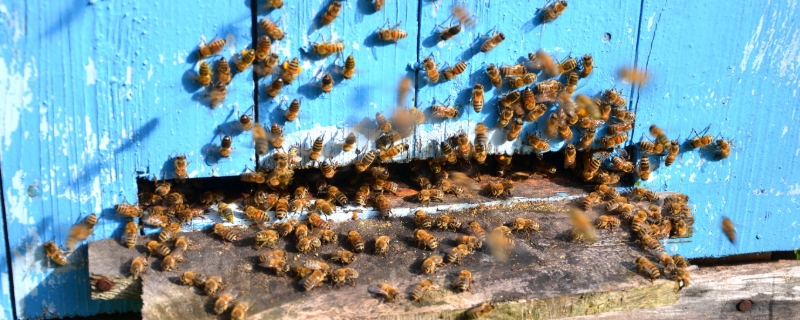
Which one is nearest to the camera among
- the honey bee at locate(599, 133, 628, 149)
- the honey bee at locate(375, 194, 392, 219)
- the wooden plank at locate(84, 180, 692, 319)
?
the wooden plank at locate(84, 180, 692, 319)

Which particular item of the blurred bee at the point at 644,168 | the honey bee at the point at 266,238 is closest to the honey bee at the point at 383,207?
the honey bee at the point at 266,238

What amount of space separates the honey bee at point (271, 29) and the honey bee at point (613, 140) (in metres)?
1.78

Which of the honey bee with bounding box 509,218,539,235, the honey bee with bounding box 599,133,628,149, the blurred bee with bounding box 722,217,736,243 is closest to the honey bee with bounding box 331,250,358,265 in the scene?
the honey bee with bounding box 509,218,539,235

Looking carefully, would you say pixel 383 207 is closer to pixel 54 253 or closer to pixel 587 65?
pixel 587 65

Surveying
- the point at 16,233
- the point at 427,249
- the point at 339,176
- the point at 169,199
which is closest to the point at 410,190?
the point at 339,176

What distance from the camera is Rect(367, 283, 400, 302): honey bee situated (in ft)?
9.48

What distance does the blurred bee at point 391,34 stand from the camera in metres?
3.22

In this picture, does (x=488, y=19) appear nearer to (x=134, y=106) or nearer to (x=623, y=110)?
(x=623, y=110)

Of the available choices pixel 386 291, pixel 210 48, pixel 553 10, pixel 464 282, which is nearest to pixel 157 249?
pixel 210 48

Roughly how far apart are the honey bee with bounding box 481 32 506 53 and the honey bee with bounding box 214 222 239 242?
1.41 m

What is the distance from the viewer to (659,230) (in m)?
3.59

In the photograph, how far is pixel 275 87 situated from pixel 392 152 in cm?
67

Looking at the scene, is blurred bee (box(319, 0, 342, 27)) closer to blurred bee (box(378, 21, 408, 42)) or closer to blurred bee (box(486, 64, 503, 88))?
blurred bee (box(378, 21, 408, 42))

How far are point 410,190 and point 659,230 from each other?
1.28 metres
